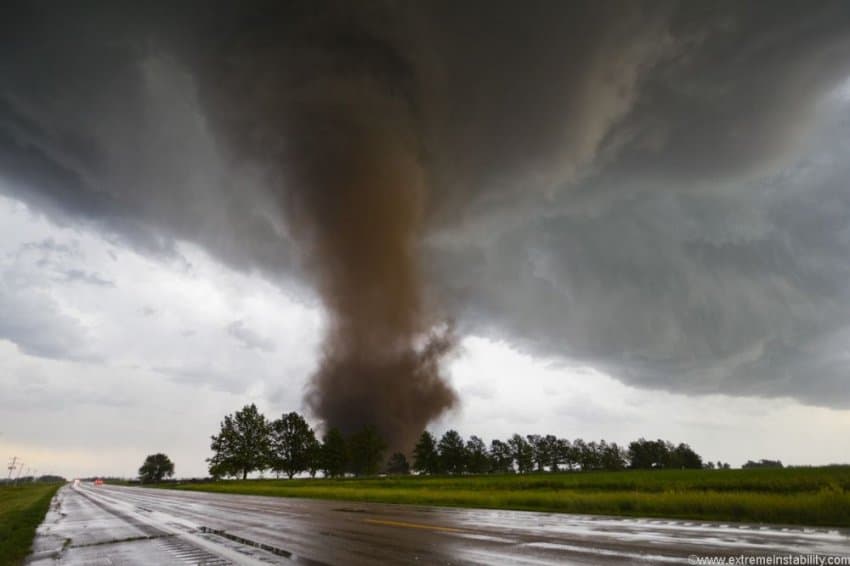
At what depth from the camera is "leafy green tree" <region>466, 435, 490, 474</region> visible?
138113mm

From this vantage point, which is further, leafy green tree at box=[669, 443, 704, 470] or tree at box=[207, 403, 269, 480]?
leafy green tree at box=[669, 443, 704, 470]

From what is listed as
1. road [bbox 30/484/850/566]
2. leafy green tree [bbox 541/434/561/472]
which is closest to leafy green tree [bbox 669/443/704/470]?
leafy green tree [bbox 541/434/561/472]

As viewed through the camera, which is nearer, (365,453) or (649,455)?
(365,453)

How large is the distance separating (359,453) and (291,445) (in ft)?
55.3

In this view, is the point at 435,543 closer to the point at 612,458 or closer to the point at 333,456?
the point at 333,456

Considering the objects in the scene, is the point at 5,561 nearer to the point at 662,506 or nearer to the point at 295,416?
the point at 662,506

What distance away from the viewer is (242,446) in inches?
3824

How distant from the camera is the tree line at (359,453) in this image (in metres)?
97.8

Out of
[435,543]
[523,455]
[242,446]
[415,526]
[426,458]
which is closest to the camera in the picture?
[435,543]

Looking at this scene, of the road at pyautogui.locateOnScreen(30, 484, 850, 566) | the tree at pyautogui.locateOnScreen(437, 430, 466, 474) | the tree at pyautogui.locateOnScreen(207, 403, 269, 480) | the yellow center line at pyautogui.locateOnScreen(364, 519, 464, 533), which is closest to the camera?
the road at pyautogui.locateOnScreen(30, 484, 850, 566)

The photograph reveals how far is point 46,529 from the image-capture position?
61.5 ft

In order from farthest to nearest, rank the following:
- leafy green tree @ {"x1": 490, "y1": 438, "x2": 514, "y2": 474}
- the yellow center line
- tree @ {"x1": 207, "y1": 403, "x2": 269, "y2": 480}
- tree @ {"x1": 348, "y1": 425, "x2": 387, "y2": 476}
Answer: leafy green tree @ {"x1": 490, "y1": 438, "x2": 514, "y2": 474}, tree @ {"x1": 348, "y1": 425, "x2": 387, "y2": 476}, tree @ {"x1": 207, "y1": 403, "x2": 269, "y2": 480}, the yellow center line

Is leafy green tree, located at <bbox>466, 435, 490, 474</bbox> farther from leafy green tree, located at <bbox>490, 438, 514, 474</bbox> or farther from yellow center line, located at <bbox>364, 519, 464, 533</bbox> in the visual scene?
yellow center line, located at <bbox>364, 519, 464, 533</bbox>

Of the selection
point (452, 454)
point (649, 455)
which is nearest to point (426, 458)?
point (452, 454)
